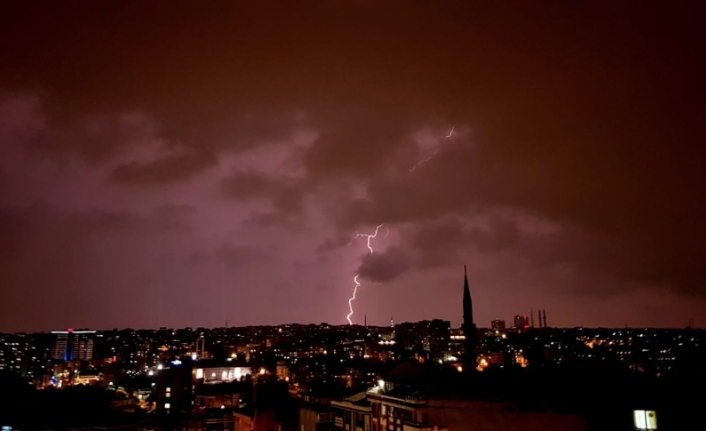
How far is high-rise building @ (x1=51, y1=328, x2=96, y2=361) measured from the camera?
128125 millimetres

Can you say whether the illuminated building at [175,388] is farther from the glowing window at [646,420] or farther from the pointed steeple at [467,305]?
the pointed steeple at [467,305]

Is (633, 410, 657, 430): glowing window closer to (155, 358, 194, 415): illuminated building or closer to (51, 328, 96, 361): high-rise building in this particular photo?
(155, 358, 194, 415): illuminated building

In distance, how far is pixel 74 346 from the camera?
13012 cm

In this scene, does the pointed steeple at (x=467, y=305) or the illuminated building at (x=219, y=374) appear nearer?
the illuminated building at (x=219, y=374)

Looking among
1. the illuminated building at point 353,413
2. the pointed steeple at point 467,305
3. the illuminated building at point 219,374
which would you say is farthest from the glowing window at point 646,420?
the pointed steeple at point 467,305

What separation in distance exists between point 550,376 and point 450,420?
6670 mm

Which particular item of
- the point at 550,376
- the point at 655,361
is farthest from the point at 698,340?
the point at 550,376

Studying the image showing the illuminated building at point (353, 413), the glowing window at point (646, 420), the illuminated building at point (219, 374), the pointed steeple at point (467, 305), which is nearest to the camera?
the glowing window at point (646, 420)

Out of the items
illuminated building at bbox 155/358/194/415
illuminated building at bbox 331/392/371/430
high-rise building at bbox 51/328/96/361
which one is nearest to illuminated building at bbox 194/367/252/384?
illuminated building at bbox 155/358/194/415

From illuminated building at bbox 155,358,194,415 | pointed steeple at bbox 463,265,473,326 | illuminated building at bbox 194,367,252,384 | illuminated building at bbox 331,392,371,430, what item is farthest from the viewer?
pointed steeple at bbox 463,265,473,326

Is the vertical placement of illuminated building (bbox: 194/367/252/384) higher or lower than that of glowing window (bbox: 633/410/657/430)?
lower

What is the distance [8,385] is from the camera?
992 inches

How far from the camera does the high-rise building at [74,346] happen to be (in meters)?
128

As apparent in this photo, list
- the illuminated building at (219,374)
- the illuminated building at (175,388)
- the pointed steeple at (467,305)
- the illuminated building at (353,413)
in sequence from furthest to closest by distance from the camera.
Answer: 1. the pointed steeple at (467,305)
2. the illuminated building at (219,374)
3. the illuminated building at (175,388)
4. the illuminated building at (353,413)
